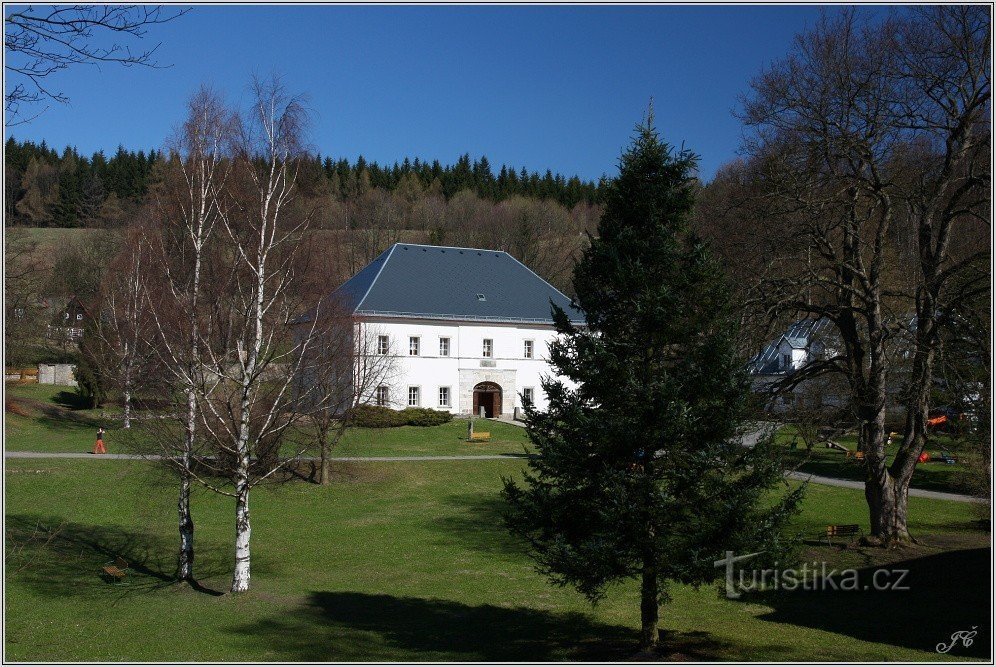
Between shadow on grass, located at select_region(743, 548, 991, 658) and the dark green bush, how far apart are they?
101 ft

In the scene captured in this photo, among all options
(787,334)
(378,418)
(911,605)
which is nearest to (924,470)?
(787,334)

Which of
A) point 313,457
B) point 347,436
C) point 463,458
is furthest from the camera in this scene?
point 347,436

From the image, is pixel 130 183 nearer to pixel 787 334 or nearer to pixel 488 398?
pixel 488 398

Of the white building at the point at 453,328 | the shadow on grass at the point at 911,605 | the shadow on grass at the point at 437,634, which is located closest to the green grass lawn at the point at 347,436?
the white building at the point at 453,328

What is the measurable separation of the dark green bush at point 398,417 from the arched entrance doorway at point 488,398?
5.07m

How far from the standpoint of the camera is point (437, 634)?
45.7 ft

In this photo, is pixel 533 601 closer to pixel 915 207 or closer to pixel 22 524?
pixel 915 207

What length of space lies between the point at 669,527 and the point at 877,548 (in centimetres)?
1057

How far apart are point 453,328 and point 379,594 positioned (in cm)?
3451

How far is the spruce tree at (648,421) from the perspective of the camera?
10875mm

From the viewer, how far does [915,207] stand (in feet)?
61.0

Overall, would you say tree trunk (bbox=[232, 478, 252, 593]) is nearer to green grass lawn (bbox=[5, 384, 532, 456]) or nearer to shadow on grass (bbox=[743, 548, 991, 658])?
shadow on grass (bbox=[743, 548, 991, 658])

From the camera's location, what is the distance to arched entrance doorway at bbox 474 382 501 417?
171 feet

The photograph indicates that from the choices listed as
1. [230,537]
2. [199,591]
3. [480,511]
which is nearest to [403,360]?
[480,511]
